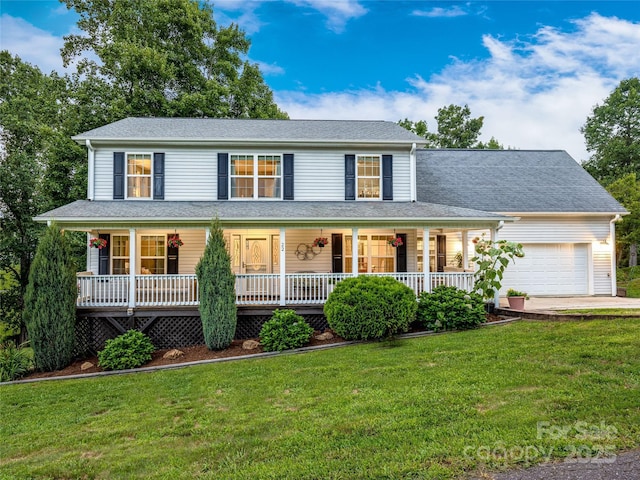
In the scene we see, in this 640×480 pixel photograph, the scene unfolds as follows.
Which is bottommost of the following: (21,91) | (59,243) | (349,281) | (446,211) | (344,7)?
(349,281)

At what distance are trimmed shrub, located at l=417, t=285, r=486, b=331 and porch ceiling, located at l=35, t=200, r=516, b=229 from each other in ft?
7.04

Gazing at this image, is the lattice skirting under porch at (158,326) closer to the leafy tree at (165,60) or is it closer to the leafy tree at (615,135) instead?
the leafy tree at (165,60)

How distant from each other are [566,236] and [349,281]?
30.4ft

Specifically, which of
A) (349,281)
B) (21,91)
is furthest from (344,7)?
(21,91)

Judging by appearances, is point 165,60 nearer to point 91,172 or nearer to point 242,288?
point 91,172

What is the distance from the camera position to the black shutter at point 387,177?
11867 mm

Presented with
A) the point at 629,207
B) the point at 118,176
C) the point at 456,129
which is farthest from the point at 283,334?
the point at 456,129

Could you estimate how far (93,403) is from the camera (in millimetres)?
5906

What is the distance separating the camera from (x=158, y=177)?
1145cm

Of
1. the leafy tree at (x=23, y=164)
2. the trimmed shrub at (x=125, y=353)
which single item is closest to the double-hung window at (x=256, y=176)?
the trimmed shrub at (x=125, y=353)

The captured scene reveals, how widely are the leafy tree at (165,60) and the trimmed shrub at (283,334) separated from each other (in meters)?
13.6

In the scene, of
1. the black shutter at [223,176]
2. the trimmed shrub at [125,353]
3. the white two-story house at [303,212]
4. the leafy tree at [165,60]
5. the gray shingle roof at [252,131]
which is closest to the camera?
the trimmed shrub at [125,353]

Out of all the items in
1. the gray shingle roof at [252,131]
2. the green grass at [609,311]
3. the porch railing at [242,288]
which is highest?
the gray shingle roof at [252,131]

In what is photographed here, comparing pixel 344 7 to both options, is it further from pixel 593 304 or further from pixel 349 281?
pixel 593 304
